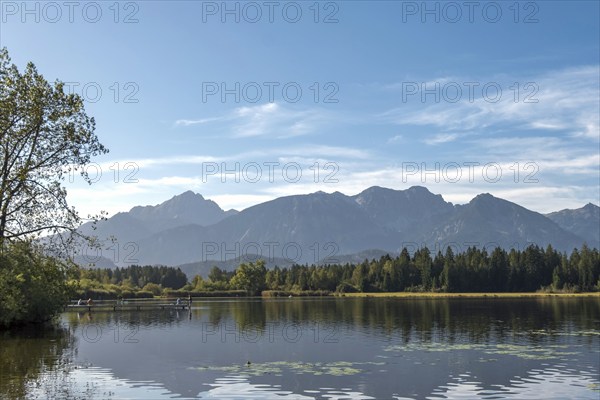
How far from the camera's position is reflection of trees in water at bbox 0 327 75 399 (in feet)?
143

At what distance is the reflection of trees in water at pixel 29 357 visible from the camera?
4344 cm

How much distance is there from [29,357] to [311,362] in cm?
2708

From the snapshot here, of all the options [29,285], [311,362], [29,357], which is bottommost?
[311,362]

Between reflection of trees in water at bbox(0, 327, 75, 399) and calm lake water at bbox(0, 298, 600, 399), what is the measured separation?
9cm

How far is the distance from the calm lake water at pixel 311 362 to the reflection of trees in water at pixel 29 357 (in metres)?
0.09

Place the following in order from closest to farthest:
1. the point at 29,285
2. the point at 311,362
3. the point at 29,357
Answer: the point at 311,362 → the point at 29,357 → the point at 29,285

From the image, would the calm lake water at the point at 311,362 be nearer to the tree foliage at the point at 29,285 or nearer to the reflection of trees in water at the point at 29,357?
the reflection of trees in water at the point at 29,357

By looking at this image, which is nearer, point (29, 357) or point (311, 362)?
point (311, 362)

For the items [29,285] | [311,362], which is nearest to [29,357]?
[311,362]

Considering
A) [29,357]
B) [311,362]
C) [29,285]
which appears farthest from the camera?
[29,285]

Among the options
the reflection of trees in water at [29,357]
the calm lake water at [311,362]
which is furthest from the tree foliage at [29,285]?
the calm lake water at [311,362]

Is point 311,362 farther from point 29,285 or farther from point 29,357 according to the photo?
point 29,285

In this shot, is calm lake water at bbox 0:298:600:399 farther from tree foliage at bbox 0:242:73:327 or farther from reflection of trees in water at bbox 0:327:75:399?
tree foliage at bbox 0:242:73:327

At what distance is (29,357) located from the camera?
191ft
